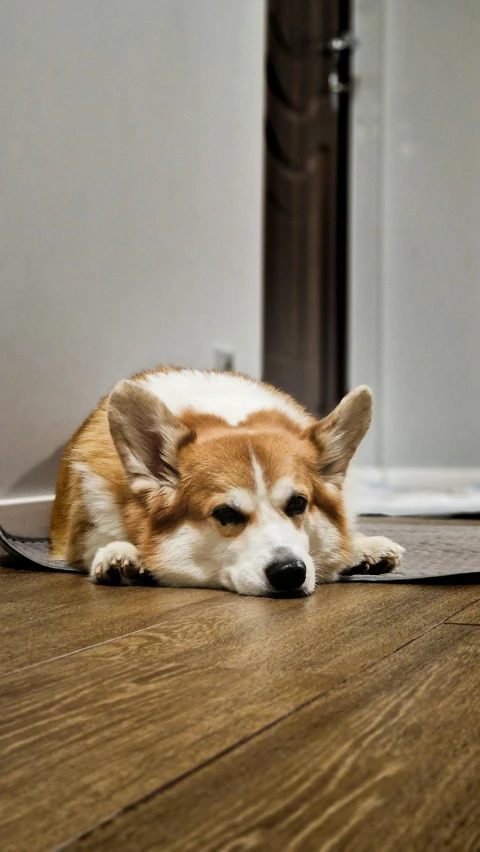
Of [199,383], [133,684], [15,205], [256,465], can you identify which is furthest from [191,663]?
[15,205]

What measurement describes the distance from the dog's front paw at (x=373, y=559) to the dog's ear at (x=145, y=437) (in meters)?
0.40

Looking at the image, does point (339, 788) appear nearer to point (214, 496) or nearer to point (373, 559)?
point (214, 496)

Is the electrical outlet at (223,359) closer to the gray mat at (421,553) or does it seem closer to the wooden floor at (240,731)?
the gray mat at (421,553)

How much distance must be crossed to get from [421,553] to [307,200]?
3.13 m

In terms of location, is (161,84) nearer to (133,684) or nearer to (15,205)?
(15,205)

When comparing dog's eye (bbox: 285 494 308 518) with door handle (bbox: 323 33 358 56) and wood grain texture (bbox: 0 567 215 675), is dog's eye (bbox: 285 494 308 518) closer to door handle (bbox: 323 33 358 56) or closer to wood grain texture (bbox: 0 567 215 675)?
wood grain texture (bbox: 0 567 215 675)

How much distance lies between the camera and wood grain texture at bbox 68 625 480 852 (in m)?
0.54

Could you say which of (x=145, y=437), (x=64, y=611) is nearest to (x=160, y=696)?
(x=64, y=611)

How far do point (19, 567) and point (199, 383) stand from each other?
56 centimetres

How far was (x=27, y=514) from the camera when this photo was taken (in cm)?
225

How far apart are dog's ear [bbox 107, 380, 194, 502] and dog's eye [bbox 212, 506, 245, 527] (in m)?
0.13

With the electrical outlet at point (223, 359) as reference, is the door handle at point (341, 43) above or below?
above

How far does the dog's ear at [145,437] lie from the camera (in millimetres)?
1635

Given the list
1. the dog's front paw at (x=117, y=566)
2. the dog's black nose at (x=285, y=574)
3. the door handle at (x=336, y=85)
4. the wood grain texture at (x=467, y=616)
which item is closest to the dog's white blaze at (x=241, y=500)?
the dog's black nose at (x=285, y=574)
